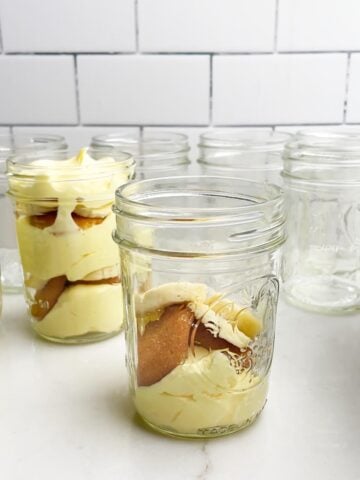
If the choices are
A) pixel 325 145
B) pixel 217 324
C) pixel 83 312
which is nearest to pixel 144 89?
pixel 325 145

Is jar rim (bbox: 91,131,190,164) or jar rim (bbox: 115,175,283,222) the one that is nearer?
jar rim (bbox: 115,175,283,222)

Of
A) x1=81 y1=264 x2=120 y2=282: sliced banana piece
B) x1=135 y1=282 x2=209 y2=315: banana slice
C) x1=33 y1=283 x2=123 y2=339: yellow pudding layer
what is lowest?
x1=33 y1=283 x2=123 y2=339: yellow pudding layer

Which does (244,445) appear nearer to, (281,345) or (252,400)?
(252,400)

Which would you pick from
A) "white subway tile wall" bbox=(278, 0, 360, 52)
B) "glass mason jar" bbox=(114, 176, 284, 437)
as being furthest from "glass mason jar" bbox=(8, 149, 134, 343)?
"white subway tile wall" bbox=(278, 0, 360, 52)

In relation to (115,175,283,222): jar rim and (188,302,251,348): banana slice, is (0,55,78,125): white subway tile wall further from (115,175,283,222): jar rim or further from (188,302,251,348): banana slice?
(188,302,251,348): banana slice

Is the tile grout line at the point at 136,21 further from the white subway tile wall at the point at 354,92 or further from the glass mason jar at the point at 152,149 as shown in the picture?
the white subway tile wall at the point at 354,92

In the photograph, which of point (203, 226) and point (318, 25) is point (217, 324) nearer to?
point (203, 226)
